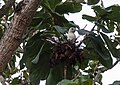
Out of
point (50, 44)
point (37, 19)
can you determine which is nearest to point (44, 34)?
point (50, 44)

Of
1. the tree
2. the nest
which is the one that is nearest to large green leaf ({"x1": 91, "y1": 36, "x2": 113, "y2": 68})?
the tree

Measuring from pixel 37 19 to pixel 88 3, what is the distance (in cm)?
25

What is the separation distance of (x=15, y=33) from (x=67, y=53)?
0.21m

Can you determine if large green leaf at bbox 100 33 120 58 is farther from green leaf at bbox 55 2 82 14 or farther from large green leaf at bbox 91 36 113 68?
green leaf at bbox 55 2 82 14

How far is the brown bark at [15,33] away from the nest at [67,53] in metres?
0.14

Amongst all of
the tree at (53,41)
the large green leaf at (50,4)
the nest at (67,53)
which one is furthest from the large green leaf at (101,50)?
the large green leaf at (50,4)

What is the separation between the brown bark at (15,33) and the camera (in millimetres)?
1186

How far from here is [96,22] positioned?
4.29 feet

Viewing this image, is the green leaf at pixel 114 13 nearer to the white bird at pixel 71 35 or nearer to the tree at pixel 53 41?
the tree at pixel 53 41

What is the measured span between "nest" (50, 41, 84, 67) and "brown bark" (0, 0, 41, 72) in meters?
0.14

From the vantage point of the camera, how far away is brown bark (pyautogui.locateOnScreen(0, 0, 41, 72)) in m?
1.19

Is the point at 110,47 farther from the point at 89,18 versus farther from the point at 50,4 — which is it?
the point at 50,4

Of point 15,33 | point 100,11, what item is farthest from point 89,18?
point 15,33

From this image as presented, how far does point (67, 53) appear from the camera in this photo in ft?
3.79
